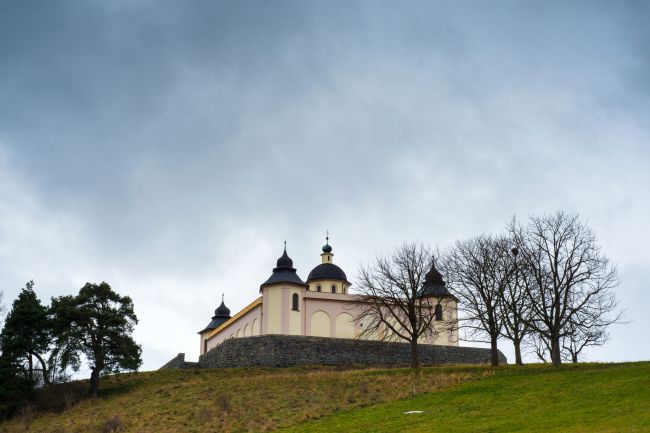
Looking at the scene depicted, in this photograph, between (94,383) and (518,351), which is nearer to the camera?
(518,351)

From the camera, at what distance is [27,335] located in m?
44.8

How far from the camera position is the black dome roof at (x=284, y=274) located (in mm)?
56406

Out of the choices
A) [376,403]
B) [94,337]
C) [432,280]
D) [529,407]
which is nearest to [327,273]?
[432,280]

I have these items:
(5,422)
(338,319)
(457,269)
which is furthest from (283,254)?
(5,422)

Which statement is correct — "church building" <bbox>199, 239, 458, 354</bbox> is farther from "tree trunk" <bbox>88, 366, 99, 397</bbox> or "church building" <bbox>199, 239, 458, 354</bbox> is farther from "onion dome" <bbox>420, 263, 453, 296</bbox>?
"tree trunk" <bbox>88, 366, 99, 397</bbox>

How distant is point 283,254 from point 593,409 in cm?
3753

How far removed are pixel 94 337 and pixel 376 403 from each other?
2037cm

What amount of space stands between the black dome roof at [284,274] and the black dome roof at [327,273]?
28.5 ft

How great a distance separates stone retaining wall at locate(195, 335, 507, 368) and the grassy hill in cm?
612

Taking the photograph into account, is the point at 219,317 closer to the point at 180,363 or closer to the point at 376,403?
the point at 180,363

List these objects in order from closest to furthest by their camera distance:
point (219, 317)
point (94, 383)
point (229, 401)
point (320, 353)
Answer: point (229, 401) → point (94, 383) → point (320, 353) → point (219, 317)

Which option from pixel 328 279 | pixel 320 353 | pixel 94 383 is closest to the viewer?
pixel 94 383

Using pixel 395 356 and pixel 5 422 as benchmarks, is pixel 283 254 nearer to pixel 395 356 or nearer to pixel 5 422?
pixel 395 356

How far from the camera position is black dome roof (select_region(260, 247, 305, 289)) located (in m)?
56.4
